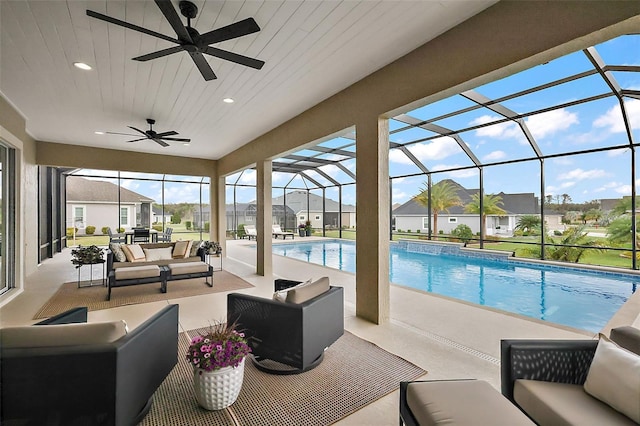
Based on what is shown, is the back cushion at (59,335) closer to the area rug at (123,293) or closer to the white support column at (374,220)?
Answer: the white support column at (374,220)

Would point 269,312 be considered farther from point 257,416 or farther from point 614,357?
point 614,357

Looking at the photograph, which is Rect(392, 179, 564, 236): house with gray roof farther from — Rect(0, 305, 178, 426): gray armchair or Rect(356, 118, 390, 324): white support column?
Rect(0, 305, 178, 426): gray armchair

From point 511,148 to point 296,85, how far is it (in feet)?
21.9

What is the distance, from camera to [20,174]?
5.36m

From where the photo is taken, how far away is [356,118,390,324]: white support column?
3711 mm

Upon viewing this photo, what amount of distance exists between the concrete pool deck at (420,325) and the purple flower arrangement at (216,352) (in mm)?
869

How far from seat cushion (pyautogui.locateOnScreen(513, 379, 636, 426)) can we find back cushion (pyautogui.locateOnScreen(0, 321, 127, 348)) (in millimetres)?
2340

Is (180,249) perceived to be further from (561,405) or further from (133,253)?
(561,405)

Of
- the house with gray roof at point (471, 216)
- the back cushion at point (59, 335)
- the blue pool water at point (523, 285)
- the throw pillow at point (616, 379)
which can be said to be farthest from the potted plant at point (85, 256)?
the house with gray roof at point (471, 216)

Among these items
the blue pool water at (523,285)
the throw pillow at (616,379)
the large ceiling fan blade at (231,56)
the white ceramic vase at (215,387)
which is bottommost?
the blue pool water at (523,285)

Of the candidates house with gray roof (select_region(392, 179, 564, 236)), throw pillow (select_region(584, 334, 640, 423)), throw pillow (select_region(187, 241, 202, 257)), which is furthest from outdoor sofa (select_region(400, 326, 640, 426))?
house with gray roof (select_region(392, 179, 564, 236))

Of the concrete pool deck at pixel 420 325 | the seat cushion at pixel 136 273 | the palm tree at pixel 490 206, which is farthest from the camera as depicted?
the palm tree at pixel 490 206

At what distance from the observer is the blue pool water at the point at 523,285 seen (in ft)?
15.0


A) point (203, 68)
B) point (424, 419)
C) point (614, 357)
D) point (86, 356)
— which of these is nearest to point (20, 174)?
point (203, 68)
